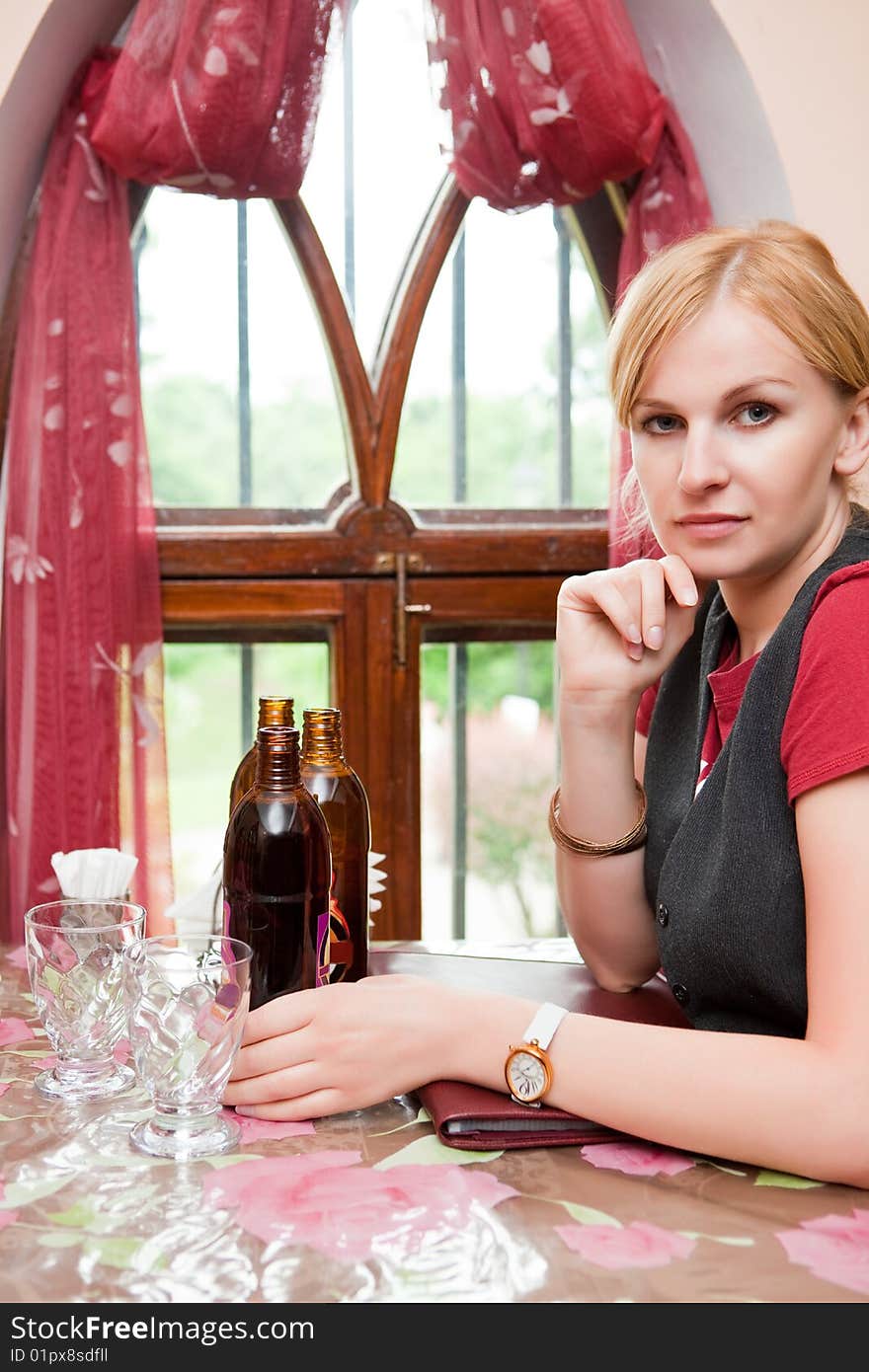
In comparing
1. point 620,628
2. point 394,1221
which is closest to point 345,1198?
point 394,1221

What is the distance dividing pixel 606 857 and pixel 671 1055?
0.37 m

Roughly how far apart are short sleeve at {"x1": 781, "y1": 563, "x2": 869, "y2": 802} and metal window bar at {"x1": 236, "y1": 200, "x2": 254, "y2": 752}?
4.52ft

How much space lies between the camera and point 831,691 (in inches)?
37.5

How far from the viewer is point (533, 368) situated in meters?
2.28

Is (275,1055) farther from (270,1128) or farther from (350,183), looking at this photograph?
(350,183)

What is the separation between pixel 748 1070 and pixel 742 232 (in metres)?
0.74

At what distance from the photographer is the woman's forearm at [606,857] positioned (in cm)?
121

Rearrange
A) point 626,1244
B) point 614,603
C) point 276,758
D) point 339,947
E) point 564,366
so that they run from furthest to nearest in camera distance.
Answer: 1. point 564,366
2. point 614,603
3. point 339,947
4. point 276,758
5. point 626,1244

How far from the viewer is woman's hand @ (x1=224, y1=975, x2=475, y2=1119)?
910 millimetres

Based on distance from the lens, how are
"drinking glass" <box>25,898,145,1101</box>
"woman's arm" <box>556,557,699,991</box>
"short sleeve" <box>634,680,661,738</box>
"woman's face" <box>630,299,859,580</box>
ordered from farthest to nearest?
"short sleeve" <box>634,680,661,738</box> → "woman's arm" <box>556,557,699,991</box> → "woman's face" <box>630,299,859,580</box> → "drinking glass" <box>25,898,145,1101</box>

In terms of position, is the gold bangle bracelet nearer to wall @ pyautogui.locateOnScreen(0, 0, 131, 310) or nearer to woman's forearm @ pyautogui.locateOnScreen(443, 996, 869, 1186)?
woman's forearm @ pyautogui.locateOnScreen(443, 996, 869, 1186)

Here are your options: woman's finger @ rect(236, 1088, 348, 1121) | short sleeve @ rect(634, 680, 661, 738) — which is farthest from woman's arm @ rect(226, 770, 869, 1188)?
short sleeve @ rect(634, 680, 661, 738)
